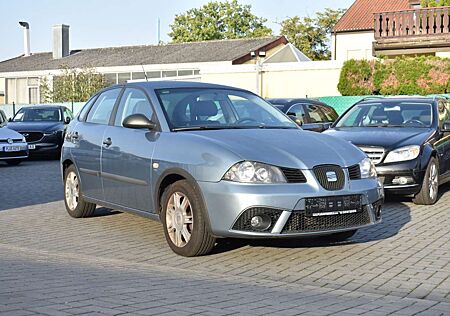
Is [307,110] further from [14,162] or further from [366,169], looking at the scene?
[366,169]

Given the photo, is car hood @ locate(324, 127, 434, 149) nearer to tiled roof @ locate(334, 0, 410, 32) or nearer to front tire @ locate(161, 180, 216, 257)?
front tire @ locate(161, 180, 216, 257)

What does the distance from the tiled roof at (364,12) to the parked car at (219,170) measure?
3763 cm

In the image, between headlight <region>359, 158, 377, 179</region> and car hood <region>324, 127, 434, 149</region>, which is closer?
headlight <region>359, 158, 377, 179</region>

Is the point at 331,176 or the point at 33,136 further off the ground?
the point at 331,176

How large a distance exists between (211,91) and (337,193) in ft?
7.37

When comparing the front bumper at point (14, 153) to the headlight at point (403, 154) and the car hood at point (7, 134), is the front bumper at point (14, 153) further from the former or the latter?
the headlight at point (403, 154)

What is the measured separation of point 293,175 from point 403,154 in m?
4.46

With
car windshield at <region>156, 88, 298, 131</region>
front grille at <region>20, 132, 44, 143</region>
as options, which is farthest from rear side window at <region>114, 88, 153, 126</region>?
front grille at <region>20, 132, 44, 143</region>

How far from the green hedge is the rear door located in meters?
22.1

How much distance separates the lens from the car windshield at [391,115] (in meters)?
12.1

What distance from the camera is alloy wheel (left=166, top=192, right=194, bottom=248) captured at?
7285 mm

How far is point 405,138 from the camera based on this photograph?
11148 millimetres

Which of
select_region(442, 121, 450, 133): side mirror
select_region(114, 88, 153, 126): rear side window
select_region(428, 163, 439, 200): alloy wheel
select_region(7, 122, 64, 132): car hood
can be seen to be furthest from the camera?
select_region(7, 122, 64, 132): car hood

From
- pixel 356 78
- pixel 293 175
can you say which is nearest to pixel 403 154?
pixel 293 175
